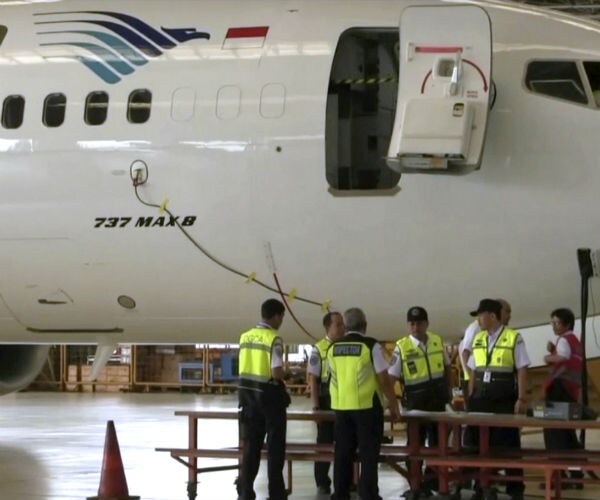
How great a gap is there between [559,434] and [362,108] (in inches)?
140

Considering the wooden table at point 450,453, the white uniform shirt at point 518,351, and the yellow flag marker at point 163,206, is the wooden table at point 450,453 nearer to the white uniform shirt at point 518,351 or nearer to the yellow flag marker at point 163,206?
the white uniform shirt at point 518,351

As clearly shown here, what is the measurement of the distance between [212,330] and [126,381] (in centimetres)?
2535

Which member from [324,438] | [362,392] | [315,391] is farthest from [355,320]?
[324,438]

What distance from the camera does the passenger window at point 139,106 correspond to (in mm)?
10461

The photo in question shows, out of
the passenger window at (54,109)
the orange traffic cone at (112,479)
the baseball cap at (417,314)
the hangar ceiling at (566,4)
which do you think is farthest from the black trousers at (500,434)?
the hangar ceiling at (566,4)

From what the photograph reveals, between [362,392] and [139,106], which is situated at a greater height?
[139,106]

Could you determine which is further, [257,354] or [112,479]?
[112,479]

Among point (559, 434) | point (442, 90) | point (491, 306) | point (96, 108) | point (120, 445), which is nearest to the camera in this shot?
point (442, 90)

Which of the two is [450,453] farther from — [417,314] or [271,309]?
[271,309]

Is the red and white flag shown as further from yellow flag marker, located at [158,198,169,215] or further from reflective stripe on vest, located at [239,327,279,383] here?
reflective stripe on vest, located at [239,327,279,383]

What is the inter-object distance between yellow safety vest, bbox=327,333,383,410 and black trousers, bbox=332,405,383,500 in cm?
8

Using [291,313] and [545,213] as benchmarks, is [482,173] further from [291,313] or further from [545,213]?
[291,313]

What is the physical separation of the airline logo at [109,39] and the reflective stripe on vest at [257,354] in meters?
2.59

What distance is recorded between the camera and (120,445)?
1711 centimetres
